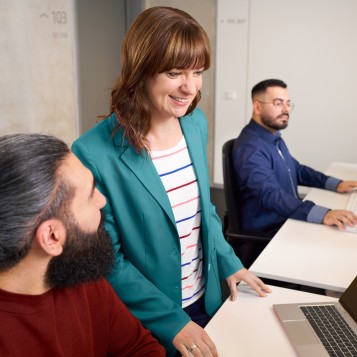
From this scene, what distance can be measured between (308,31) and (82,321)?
4104 millimetres

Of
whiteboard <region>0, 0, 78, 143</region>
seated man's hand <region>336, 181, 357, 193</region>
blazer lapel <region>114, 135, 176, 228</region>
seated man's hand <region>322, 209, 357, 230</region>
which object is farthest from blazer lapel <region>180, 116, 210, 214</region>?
whiteboard <region>0, 0, 78, 143</region>

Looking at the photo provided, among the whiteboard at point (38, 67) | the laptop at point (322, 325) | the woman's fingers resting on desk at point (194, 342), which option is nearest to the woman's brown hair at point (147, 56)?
the woman's fingers resting on desk at point (194, 342)

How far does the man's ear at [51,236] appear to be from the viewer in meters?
0.87

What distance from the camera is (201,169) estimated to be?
143 cm

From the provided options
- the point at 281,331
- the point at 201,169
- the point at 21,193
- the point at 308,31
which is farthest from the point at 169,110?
the point at 308,31

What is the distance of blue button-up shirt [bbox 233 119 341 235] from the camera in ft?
7.09

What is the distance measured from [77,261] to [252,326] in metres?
0.57

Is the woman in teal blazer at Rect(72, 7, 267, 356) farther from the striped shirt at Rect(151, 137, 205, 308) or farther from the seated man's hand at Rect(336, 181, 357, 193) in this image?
the seated man's hand at Rect(336, 181, 357, 193)

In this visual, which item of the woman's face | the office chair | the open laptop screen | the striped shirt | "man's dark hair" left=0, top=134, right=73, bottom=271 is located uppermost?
the woman's face

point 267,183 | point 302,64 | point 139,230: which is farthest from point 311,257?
point 302,64

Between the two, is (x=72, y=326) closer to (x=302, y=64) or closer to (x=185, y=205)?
(x=185, y=205)

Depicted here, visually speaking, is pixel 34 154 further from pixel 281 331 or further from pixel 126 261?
pixel 281 331

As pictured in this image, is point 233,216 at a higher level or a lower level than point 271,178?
lower

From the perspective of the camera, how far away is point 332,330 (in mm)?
1210
